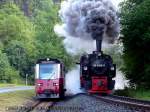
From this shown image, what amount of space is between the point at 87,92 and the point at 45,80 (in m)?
4.26

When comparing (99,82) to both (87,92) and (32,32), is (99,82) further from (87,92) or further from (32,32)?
(32,32)

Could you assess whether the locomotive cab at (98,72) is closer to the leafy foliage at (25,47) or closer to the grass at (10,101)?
the grass at (10,101)

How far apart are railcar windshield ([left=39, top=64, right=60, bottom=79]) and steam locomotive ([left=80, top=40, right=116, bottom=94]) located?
2.16 meters

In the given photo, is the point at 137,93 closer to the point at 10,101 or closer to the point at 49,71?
the point at 49,71

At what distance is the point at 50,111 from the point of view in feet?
74.8

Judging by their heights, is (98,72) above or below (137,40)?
below

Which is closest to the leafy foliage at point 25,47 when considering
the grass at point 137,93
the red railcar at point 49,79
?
the grass at point 137,93

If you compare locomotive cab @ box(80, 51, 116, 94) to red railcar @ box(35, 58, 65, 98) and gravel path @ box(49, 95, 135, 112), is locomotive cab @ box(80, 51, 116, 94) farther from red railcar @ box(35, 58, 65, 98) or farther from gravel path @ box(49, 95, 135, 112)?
gravel path @ box(49, 95, 135, 112)

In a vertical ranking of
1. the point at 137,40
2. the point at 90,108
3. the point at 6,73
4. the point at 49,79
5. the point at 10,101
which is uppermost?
the point at 137,40

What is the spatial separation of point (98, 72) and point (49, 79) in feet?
12.3

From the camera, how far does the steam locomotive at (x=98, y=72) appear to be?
119 ft

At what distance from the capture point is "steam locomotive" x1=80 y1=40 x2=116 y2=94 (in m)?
36.4

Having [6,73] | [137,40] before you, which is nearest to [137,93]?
[137,40]

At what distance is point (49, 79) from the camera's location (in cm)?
3572
